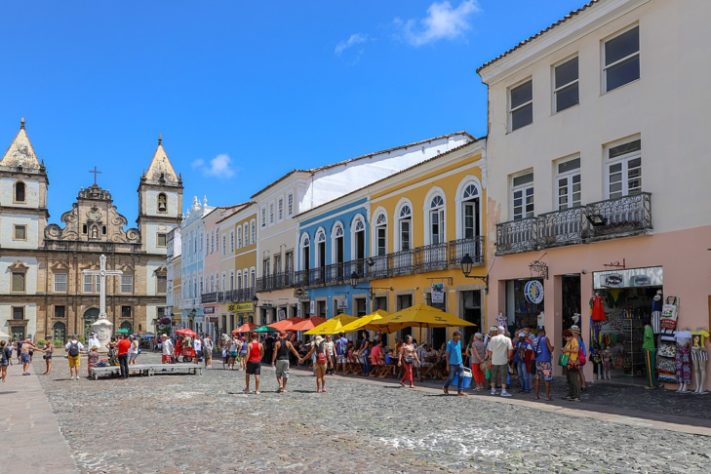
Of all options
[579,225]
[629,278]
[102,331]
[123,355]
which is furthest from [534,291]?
[102,331]

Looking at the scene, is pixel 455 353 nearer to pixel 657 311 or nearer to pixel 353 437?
pixel 657 311

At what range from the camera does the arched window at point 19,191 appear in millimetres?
74188

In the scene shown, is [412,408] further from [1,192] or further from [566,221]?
[1,192]

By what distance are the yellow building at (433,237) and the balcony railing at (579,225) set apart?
158cm

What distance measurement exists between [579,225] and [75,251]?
2746 inches

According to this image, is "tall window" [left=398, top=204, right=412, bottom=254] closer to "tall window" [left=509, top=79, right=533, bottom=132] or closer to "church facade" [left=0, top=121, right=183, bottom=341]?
"tall window" [left=509, top=79, right=533, bottom=132]

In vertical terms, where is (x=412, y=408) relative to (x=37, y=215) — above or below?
below

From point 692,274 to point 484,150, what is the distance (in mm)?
8147

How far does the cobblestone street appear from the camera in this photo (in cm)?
852

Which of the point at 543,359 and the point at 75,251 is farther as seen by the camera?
the point at 75,251

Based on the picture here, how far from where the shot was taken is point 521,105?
798 inches

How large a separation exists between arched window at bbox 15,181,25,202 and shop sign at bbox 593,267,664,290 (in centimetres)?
6993

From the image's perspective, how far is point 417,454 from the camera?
9.05 metres

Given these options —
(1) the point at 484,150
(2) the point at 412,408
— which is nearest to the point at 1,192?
(1) the point at 484,150
